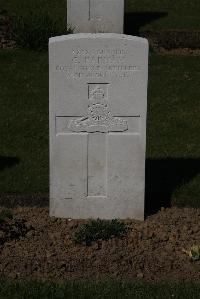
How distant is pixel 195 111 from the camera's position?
1184cm

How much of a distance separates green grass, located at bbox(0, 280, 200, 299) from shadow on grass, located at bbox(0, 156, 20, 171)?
10.9ft

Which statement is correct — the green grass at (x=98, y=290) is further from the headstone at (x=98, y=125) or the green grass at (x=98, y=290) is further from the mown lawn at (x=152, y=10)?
the mown lawn at (x=152, y=10)

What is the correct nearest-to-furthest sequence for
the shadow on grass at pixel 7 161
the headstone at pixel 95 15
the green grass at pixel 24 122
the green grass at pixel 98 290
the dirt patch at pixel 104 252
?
the green grass at pixel 98 290, the dirt patch at pixel 104 252, the green grass at pixel 24 122, the shadow on grass at pixel 7 161, the headstone at pixel 95 15

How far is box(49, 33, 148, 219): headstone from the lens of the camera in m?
7.09

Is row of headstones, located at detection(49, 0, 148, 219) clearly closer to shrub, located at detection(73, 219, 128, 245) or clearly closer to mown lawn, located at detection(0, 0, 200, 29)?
shrub, located at detection(73, 219, 128, 245)

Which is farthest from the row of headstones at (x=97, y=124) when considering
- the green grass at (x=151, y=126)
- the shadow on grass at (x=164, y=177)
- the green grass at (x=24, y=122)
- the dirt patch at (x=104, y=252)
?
the green grass at (x=24, y=122)

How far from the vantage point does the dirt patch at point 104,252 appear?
6430 mm

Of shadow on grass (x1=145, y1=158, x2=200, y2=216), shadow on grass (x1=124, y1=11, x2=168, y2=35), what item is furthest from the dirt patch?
shadow on grass (x1=124, y1=11, x2=168, y2=35)

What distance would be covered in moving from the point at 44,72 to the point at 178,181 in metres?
5.42

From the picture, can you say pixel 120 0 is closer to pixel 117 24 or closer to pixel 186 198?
pixel 117 24

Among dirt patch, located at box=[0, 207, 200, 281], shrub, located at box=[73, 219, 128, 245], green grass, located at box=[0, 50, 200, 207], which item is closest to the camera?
dirt patch, located at box=[0, 207, 200, 281]

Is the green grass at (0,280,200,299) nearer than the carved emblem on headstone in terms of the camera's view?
Yes

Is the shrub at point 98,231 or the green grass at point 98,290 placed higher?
the shrub at point 98,231

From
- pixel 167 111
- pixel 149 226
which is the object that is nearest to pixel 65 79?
pixel 149 226
